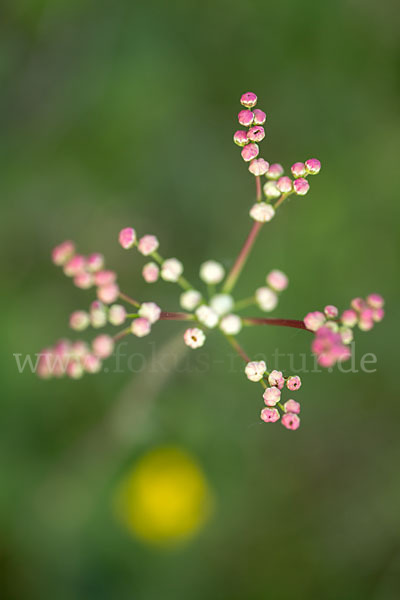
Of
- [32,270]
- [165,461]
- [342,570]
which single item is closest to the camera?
[165,461]

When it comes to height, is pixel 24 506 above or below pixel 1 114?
below

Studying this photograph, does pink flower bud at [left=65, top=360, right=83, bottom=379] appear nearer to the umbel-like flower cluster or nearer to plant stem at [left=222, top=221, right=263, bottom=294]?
the umbel-like flower cluster

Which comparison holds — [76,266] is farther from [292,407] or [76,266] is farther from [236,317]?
[292,407]

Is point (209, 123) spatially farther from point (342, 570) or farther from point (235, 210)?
point (342, 570)

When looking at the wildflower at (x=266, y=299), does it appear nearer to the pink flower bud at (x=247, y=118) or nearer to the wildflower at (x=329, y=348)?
the wildflower at (x=329, y=348)

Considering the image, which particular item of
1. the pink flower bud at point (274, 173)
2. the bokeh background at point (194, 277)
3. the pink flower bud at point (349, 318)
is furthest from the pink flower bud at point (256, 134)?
the bokeh background at point (194, 277)

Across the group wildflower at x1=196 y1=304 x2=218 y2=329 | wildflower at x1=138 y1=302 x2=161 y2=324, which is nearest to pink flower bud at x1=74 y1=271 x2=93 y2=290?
wildflower at x1=138 y1=302 x2=161 y2=324

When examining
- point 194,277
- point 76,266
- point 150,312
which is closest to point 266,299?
point 150,312

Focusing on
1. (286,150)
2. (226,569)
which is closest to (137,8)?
(286,150)
